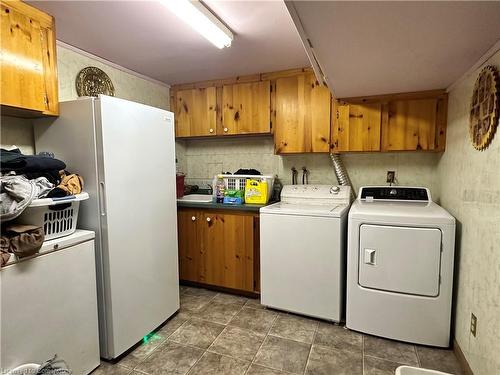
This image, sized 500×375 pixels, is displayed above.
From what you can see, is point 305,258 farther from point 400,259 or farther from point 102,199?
point 102,199

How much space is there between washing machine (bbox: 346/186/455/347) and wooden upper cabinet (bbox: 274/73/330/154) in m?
0.88

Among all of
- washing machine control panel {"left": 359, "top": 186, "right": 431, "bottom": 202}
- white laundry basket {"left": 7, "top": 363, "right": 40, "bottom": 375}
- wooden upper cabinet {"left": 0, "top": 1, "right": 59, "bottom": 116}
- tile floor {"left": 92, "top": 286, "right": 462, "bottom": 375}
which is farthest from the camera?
washing machine control panel {"left": 359, "top": 186, "right": 431, "bottom": 202}

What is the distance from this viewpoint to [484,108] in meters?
1.56

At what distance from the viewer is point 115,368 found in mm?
1770

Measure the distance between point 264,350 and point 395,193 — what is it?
1735 mm

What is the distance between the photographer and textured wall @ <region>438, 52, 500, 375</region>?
140 centimetres

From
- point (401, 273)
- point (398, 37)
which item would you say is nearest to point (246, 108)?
point (398, 37)

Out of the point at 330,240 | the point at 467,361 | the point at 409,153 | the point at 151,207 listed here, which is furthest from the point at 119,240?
the point at 409,153

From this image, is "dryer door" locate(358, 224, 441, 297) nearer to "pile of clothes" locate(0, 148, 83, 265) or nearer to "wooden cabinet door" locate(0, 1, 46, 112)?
"pile of clothes" locate(0, 148, 83, 265)

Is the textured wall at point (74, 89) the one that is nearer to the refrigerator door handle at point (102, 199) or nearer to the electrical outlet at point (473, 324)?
the refrigerator door handle at point (102, 199)

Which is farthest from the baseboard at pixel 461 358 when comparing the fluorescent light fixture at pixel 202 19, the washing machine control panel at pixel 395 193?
the fluorescent light fixture at pixel 202 19

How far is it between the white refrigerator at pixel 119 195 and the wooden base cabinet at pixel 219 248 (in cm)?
71

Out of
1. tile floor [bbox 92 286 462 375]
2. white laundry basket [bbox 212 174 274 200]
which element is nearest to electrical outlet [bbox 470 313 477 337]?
tile floor [bbox 92 286 462 375]

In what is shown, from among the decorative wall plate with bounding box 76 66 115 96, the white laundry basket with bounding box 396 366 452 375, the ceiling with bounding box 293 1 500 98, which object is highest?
the decorative wall plate with bounding box 76 66 115 96
